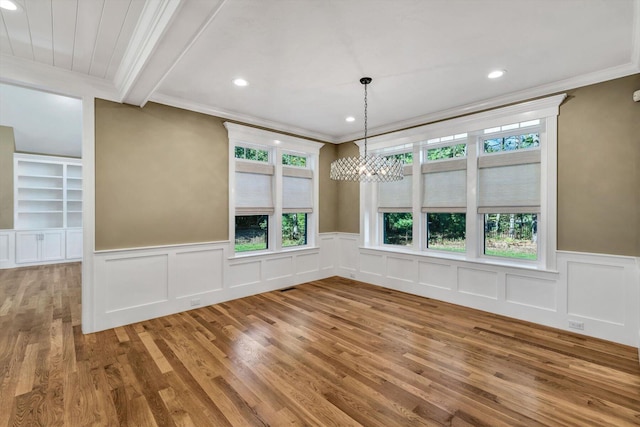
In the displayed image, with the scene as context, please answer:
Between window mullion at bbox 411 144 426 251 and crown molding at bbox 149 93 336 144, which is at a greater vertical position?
crown molding at bbox 149 93 336 144

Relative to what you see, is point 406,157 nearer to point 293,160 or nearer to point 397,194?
point 397,194

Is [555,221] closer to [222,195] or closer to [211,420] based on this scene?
[211,420]

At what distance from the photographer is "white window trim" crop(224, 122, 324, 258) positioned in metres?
4.47

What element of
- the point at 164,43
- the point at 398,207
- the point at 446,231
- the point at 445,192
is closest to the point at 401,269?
the point at 446,231

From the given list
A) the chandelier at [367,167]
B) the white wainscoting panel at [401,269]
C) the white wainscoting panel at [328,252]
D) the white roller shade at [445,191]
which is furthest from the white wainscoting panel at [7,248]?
the white roller shade at [445,191]

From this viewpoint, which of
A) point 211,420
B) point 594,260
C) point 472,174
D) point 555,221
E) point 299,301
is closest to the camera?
point 211,420

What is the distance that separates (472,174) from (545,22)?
215cm

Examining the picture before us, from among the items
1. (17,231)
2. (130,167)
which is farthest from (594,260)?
(17,231)

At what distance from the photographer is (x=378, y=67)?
2955 millimetres

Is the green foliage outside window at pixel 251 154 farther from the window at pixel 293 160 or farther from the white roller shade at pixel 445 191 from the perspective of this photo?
the white roller shade at pixel 445 191

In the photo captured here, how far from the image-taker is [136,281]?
3.61 m

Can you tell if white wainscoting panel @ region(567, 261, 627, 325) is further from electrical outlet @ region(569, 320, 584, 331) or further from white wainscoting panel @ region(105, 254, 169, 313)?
white wainscoting panel @ region(105, 254, 169, 313)

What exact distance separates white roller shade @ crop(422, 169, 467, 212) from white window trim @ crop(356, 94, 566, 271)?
12 cm

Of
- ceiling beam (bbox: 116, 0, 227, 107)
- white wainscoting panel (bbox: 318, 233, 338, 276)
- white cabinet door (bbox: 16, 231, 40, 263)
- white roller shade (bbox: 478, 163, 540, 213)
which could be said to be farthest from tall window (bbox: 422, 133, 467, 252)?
white cabinet door (bbox: 16, 231, 40, 263)
